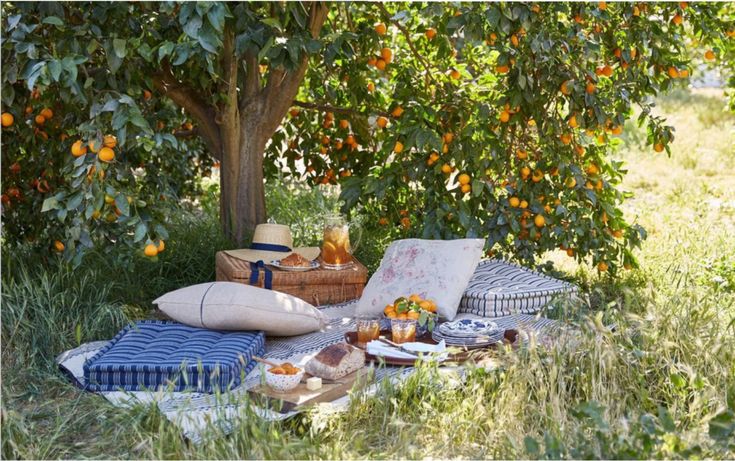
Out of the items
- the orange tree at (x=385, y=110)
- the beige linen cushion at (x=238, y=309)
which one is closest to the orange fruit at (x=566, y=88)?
the orange tree at (x=385, y=110)

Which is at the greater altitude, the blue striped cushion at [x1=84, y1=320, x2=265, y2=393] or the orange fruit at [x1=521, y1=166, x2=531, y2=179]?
the orange fruit at [x1=521, y1=166, x2=531, y2=179]

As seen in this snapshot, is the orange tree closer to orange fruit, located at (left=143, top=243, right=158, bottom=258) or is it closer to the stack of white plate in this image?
orange fruit, located at (left=143, top=243, right=158, bottom=258)

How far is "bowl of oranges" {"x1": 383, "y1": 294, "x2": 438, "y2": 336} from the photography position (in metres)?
3.35

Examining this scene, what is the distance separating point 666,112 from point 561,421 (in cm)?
731

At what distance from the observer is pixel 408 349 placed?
3150 millimetres

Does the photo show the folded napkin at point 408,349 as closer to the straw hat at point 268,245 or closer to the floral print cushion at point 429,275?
the floral print cushion at point 429,275

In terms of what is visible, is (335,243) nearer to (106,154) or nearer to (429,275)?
(429,275)

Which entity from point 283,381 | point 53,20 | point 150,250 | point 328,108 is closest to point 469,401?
point 283,381

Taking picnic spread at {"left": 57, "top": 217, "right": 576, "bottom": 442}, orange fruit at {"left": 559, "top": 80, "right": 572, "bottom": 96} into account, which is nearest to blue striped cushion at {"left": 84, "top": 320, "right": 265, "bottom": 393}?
picnic spread at {"left": 57, "top": 217, "right": 576, "bottom": 442}

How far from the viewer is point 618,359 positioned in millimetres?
2873

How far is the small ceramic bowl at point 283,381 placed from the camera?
9.05 ft

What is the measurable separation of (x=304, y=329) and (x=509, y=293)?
0.85 metres

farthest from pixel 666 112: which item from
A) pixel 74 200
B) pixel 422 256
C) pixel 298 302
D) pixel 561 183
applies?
pixel 74 200

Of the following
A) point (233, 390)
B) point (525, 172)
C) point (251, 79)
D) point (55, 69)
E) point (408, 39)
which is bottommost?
point (233, 390)
